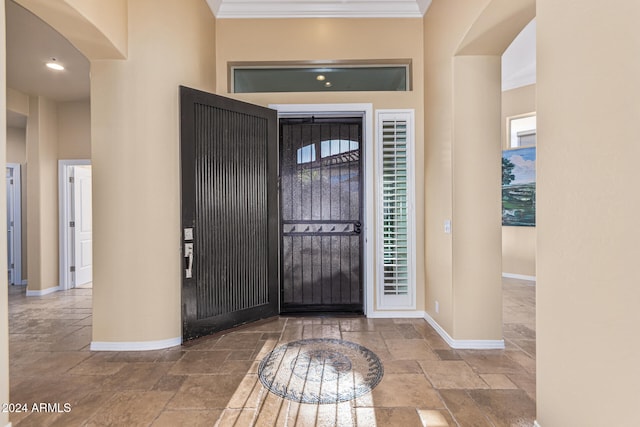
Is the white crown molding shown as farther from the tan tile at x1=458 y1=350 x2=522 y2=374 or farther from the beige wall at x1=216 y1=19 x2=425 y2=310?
the tan tile at x1=458 y1=350 x2=522 y2=374

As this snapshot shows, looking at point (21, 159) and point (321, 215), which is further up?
point (21, 159)

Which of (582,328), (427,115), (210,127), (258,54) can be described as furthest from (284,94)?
(582,328)

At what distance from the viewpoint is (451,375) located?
251 cm

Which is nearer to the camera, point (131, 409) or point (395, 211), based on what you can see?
point (131, 409)

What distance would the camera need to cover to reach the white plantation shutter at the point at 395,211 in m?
3.83

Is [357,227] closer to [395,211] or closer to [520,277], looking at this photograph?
[395,211]

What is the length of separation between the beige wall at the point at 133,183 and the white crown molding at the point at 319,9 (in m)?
0.94

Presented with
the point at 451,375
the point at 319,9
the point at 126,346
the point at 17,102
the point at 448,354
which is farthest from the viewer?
the point at 17,102

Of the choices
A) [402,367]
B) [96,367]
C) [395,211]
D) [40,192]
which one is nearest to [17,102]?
[40,192]

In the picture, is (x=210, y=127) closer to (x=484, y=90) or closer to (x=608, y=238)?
(x=484, y=90)

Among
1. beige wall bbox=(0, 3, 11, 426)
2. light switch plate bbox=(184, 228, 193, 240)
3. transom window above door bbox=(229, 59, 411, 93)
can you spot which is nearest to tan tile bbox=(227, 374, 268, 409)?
beige wall bbox=(0, 3, 11, 426)

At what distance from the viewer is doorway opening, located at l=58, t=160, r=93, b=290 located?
217 inches

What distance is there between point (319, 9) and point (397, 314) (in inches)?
142

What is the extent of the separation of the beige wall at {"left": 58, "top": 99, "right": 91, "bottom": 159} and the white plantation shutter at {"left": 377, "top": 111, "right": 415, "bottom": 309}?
4881 millimetres
